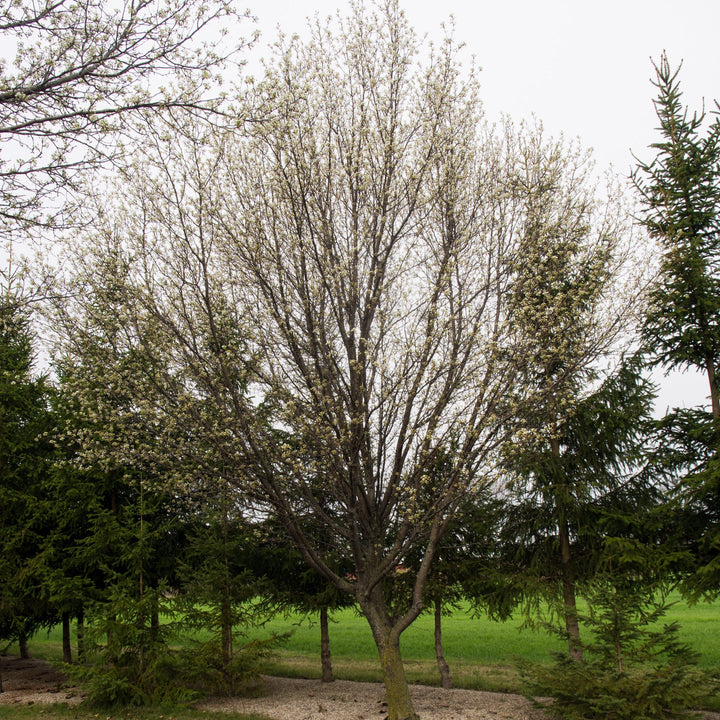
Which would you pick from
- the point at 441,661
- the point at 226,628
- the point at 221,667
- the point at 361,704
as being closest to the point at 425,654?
the point at 441,661

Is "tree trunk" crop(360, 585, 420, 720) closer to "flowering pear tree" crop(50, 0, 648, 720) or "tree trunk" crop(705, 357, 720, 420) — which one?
"flowering pear tree" crop(50, 0, 648, 720)

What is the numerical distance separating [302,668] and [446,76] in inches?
530

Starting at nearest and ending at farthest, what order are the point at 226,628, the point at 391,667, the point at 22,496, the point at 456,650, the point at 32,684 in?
the point at 391,667, the point at 226,628, the point at 22,496, the point at 32,684, the point at 456,650

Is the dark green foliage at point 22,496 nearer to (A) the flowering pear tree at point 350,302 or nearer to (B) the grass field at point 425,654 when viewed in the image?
(B) the grass field at point 425,654

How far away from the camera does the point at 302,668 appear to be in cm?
1472

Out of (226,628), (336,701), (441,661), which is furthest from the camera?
(441,661)

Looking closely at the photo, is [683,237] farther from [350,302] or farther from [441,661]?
[441,661]

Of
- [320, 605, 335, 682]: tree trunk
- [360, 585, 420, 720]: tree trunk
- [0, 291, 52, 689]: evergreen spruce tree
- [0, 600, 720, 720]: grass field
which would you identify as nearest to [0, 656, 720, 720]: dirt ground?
[320, 605, 335, 682]: tree trunk

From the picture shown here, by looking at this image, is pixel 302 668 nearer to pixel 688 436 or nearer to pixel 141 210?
pixel 688 436

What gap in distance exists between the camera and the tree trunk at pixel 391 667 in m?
7.82

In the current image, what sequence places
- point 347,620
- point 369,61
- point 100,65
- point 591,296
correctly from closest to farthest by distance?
1. point 100,65
2. point 591,296
3. point 369,61
4. point 347,620

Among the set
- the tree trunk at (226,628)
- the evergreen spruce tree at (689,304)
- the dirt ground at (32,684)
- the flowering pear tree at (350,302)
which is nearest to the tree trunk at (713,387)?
the evergreen spruce tree at (689,304)

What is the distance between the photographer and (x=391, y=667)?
7930 mm

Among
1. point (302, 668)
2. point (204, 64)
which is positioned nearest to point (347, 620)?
point (302, 668)
